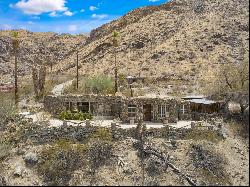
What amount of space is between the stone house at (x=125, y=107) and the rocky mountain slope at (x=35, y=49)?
48.7 m

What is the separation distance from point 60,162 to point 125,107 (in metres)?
7.70

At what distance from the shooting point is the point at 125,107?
121 feet

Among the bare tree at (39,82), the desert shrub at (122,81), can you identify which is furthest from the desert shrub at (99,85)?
the desert shrub at (122,81)

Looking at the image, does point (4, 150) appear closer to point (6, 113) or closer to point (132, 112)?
point (6, 113)

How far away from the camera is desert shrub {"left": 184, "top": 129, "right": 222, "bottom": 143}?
33031 millimetres

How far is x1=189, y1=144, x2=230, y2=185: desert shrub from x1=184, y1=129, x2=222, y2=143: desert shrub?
0.95 metres

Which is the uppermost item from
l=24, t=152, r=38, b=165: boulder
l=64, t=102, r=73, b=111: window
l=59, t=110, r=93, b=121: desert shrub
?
l=64, t=102, r=73, b=111: window

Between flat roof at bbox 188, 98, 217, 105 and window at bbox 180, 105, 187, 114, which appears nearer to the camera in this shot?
window at bbox 180, 105, 187, 114

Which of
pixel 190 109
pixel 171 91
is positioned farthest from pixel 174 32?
pixel 190 109

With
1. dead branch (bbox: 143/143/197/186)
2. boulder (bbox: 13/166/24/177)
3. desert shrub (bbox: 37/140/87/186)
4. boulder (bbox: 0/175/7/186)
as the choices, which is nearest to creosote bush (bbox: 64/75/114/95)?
desert shrub (bbox: 37/140/87/186)

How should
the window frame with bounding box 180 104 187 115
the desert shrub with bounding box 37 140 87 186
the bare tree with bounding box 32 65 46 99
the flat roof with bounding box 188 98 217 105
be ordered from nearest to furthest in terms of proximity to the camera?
the desert shrub with bounding box 37 140 87 186 → the window frame with bounding box 180 104 187 115 → the flat roof with bounding box 188 98 217 105 → the bare tree with bounding box 32 65 46 99

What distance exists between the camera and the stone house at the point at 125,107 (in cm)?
3659

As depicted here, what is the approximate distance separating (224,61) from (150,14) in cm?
3003

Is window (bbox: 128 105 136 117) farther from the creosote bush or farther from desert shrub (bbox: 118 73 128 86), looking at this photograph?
desert shrub (bbox: 118 73 128 86)
